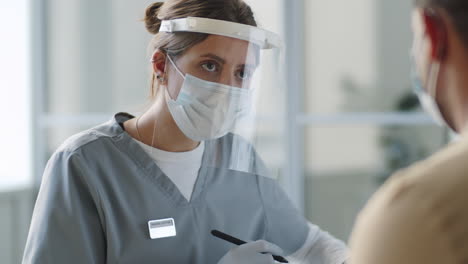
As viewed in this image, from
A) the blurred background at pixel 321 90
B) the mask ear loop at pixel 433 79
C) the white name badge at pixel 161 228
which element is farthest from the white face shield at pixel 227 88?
the blurred background at pixel 321 90

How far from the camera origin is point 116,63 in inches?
150

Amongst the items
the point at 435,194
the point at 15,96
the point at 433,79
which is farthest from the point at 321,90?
the point at 435,194

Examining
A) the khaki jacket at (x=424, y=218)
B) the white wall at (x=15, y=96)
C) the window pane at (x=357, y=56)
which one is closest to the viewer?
the khaki jacket at (x=424, y=218)

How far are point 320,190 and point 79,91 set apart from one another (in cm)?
161

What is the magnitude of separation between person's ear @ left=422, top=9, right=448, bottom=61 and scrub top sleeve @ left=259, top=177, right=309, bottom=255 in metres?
0.94

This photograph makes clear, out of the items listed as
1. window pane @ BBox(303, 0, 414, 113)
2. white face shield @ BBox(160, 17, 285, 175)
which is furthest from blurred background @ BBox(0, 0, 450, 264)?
white face shield @ BBox(160, 17, 285, 175)

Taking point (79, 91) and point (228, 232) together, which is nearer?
point (228, 232)

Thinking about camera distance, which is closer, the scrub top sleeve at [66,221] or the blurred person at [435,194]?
the blurred person at [435,194]

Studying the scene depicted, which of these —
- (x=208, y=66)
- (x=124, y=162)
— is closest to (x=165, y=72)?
(x=208, y=66)

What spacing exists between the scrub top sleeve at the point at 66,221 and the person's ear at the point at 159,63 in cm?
28

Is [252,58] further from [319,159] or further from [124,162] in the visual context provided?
[319,159]

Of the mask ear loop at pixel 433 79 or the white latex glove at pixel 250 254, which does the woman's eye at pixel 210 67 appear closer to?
the white latex glove at pixel 250 254

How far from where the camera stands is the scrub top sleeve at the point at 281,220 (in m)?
1.68

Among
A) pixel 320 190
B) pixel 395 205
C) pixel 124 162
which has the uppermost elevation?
pixel 395 205
